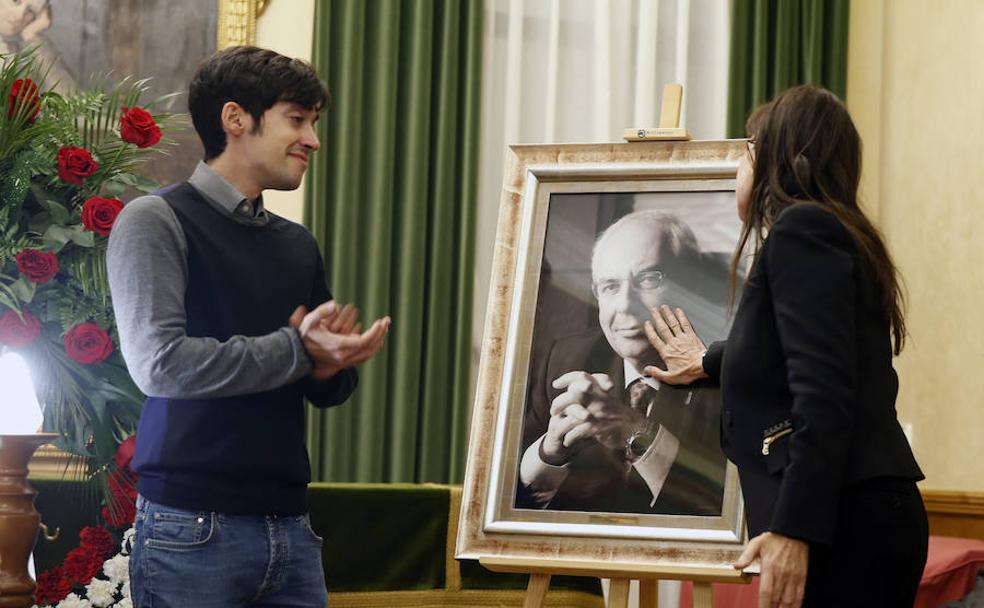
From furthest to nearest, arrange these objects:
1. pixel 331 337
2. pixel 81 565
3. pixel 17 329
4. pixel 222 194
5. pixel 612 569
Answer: pixel 612 569
pixel 81 565
pixel 17 329
pixel 222 194
pixel 331 337

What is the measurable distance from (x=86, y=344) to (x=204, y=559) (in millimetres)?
726

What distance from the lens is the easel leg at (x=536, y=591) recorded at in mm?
2902

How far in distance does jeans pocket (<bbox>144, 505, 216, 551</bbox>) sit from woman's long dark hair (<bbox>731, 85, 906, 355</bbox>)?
977 millimetres

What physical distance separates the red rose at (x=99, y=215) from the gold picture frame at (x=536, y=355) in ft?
3.25

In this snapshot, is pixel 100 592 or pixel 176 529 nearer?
pixel 176 529

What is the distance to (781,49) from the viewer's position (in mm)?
4977

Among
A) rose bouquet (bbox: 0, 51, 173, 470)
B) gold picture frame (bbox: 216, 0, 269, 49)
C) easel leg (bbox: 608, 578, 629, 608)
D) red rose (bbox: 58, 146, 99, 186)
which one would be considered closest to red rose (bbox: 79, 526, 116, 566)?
rose bouquet (bbox: 0, 51, 173, 470)

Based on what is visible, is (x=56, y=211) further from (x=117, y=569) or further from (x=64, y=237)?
(x=117, y=569)

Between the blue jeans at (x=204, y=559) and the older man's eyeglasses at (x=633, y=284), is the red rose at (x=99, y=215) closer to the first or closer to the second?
the blue jeans at (x=204, y=559)

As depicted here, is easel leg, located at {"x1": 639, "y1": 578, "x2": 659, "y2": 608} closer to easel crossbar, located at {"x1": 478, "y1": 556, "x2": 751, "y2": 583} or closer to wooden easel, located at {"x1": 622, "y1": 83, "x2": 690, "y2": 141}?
easel crossbar, located at {"x1": 478, "y1": 556, "x2": 751, "y2": 583}

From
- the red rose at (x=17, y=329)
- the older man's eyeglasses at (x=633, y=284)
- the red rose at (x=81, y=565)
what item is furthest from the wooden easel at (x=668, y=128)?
the red rose at (x=81, y=565)

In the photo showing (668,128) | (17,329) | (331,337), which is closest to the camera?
(331,337)

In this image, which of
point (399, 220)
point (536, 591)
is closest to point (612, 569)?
point (536, 591)

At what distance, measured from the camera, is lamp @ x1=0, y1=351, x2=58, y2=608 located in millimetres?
2320
